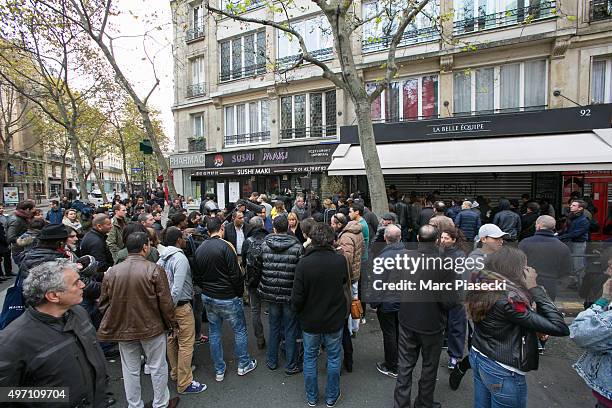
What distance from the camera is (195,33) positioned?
17719 millimetres

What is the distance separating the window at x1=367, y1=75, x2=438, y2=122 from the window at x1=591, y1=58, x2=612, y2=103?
15.1ft

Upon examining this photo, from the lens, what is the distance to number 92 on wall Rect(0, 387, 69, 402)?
1668 millimetres

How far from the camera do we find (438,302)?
2916 mm

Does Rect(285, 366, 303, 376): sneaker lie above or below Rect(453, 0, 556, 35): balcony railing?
below

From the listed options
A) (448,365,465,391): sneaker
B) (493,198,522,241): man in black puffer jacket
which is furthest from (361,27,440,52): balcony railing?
(448,365,465,391): sneaker

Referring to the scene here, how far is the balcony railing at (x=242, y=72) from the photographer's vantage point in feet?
51.3

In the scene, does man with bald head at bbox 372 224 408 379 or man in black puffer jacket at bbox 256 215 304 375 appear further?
man in black puffer jacket at bbox 256 215 304 375

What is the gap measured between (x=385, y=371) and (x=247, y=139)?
47.1 ft

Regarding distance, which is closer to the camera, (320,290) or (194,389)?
(320,290)

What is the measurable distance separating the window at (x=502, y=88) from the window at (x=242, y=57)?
357 inches

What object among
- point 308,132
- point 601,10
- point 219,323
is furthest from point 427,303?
point 308,132

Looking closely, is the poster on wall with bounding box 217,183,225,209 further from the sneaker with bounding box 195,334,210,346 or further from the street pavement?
the street pavement

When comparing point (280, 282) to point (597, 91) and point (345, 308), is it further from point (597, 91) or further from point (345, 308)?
point (597, 91)

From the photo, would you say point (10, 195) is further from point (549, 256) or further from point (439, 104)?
point (549, 256)
